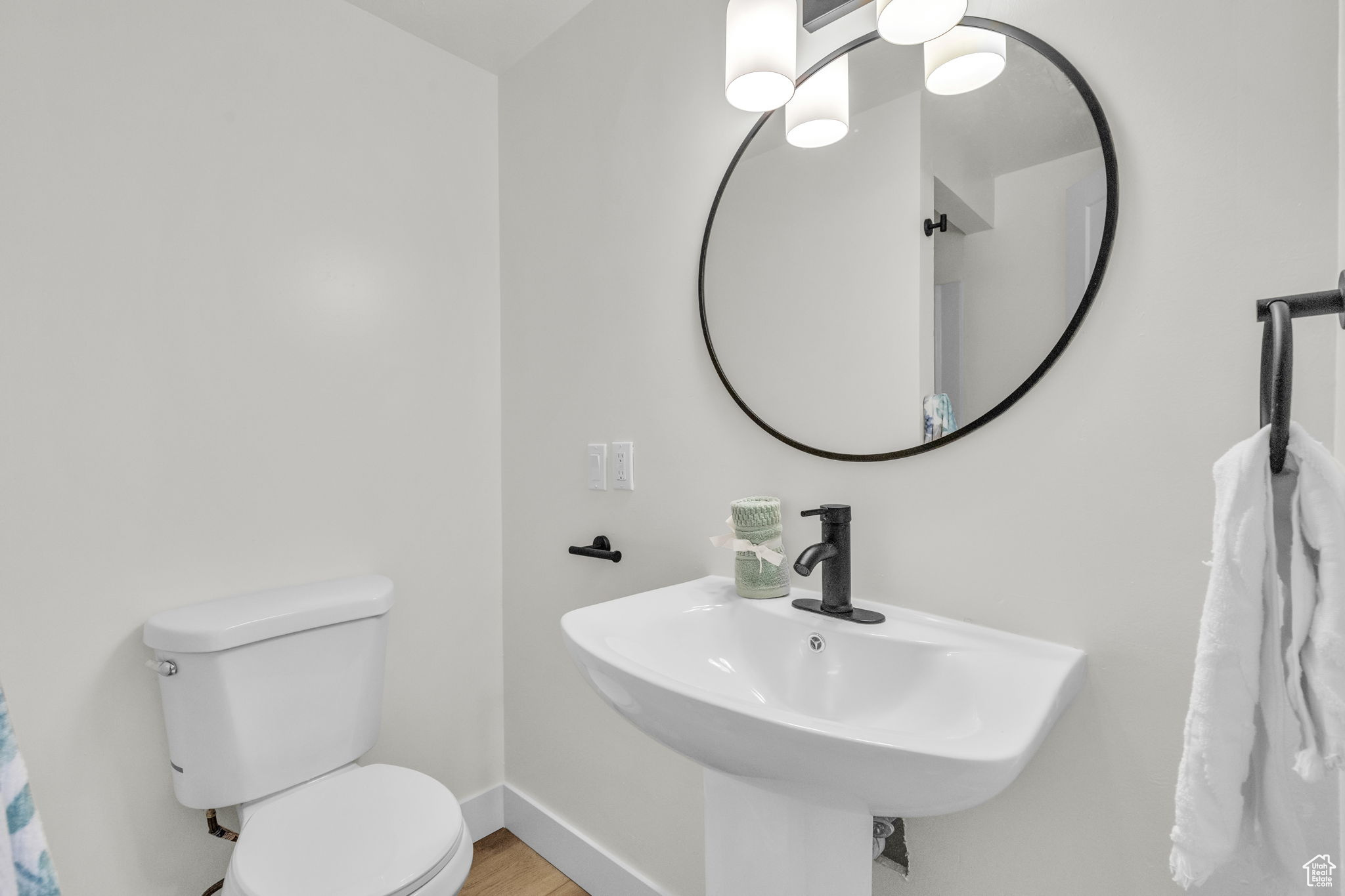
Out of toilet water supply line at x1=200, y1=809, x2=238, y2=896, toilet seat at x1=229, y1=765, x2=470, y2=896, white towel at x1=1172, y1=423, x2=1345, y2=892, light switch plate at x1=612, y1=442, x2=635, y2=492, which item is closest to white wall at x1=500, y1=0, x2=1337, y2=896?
light switch plate at x1=612, y1=442, x2=635, y2=492

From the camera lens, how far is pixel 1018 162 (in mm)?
969

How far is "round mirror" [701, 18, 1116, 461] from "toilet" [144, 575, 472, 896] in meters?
0.99

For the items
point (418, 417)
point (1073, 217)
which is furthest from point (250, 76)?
point (1073, 217)

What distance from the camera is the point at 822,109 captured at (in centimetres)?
117

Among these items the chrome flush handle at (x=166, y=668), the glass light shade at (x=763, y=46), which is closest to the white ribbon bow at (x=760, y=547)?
the glass light shade at (x=763, y=46)

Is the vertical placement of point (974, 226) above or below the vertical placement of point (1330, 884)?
above

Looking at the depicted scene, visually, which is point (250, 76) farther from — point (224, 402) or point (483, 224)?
point (224, 402)

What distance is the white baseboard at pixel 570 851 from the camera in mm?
1555

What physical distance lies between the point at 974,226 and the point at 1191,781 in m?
0.79

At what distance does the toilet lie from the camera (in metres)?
1.07

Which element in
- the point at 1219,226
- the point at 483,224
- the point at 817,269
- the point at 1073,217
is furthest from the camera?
the point at 483,224

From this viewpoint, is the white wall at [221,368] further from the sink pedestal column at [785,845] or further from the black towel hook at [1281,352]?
the black towel hook at [1281,352]

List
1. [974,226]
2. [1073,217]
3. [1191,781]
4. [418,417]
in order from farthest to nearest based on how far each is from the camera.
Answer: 1. [418,417]
2. [974,226]
3. [1073,217]
4. [1191,781]

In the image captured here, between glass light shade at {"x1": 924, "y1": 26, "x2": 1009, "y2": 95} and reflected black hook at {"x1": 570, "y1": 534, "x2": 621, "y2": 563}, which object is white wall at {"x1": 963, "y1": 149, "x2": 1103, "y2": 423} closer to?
glass light shade at {"x1": 924, "y1": 26, "x2": 1009, "y2": 95}
